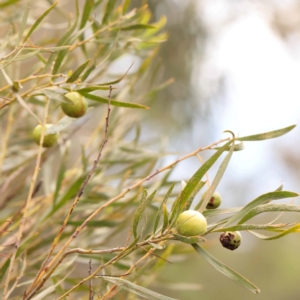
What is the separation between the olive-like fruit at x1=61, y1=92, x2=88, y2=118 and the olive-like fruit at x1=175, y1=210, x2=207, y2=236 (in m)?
0.15

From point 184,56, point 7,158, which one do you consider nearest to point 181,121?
point 184,56

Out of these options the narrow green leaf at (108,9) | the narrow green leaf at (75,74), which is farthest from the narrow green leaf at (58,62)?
the narrow green leaf at (108,9)

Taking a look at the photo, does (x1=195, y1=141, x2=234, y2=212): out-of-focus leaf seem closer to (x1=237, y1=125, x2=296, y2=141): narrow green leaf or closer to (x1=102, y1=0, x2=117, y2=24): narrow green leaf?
(x1=237, y1=125, x2=296, y2=141): narrow green leaf

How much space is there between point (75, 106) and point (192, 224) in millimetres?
166

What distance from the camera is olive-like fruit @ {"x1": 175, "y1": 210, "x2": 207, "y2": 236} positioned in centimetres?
31

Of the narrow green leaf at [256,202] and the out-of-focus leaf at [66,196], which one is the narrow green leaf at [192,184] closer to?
the narrow green leaf at [256,202]

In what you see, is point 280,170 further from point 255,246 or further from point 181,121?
point 181,121

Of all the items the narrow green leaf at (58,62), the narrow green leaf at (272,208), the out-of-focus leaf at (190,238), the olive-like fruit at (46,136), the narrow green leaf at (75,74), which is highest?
the narrow green leaf at (58,62)

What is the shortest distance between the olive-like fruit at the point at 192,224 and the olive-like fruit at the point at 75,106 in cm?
15

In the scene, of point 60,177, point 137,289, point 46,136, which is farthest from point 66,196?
point 137,289

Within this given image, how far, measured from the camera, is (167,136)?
2.84 feet

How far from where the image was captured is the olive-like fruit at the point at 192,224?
306mm

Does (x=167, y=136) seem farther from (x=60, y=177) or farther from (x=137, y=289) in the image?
(x=137, y=289)

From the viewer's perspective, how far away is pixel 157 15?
5.42 ft
